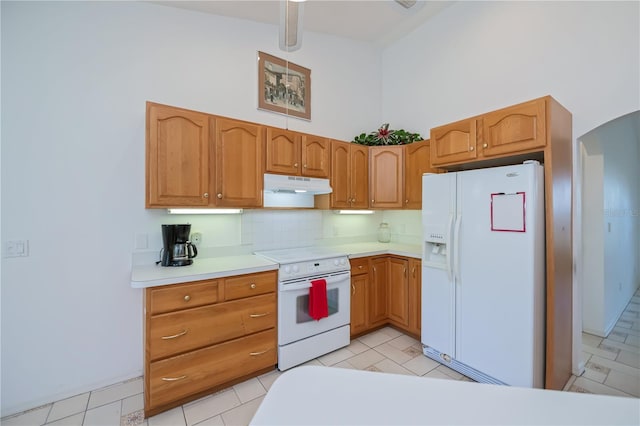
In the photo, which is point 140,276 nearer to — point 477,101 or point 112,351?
point 112,351

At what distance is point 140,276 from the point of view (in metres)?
1.82

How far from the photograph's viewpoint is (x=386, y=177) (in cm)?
324

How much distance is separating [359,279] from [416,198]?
112 cm

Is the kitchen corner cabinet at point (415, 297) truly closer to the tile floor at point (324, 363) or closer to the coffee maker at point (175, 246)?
the tile floor at point (324, 363)

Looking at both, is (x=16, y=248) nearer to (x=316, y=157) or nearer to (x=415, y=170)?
(x=316, y=157)

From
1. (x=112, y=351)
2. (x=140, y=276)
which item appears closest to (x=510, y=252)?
(x=140, y=276)

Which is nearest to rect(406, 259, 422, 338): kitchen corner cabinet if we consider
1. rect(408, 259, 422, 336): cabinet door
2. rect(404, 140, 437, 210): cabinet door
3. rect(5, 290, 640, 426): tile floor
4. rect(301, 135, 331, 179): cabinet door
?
rect(408, 259, 422, 336): cabinet door

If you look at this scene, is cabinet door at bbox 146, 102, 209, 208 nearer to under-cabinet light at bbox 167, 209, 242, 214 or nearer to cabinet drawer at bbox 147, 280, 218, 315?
under-cabinet light at bbox 167, 209, 242, 214

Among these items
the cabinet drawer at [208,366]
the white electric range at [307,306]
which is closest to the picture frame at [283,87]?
the white electric range at [307,306]

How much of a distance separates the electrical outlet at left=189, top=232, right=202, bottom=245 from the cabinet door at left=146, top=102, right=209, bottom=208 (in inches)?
16.1

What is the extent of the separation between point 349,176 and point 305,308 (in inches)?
60.7

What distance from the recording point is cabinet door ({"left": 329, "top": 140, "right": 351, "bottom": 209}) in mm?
2965

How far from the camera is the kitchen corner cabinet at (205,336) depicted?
178cm

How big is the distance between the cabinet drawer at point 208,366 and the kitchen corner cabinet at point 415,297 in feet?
4.85
